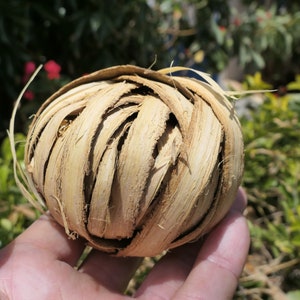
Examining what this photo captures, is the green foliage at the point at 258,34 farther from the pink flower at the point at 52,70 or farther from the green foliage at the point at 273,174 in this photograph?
the green foliage at the point at 273,174

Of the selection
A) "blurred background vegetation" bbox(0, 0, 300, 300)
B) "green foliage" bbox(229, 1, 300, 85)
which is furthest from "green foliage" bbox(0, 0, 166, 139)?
"green foliage" bbox(229, 1, 300, 85)

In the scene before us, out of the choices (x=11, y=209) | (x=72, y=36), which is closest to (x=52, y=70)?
(x=72, y=36)

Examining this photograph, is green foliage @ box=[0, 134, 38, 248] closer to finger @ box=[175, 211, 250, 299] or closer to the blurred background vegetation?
the blurred background vegetation

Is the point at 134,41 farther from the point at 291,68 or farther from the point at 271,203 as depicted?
the point at 291,68

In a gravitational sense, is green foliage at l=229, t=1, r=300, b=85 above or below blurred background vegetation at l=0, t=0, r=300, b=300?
below

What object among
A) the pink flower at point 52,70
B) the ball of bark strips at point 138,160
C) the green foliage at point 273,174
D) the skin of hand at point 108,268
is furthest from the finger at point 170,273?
the pink flower at point 52,70

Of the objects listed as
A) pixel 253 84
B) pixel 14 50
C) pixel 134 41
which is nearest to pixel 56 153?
pixel 253 84
